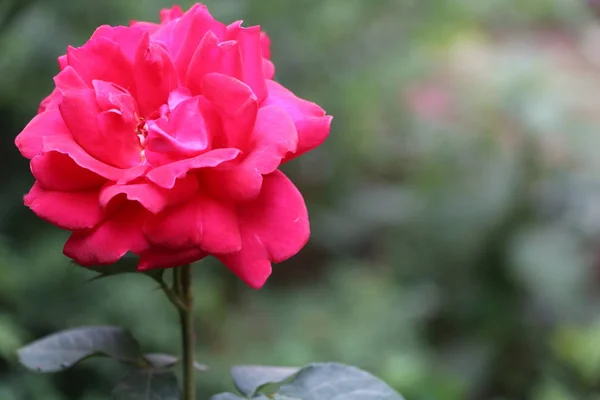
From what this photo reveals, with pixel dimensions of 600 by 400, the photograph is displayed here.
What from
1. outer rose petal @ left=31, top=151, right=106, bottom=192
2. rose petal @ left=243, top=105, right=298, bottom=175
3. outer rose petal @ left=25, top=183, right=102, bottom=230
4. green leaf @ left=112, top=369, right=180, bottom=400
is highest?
rose petal @ left=243, top=105, right=298, bottom=175

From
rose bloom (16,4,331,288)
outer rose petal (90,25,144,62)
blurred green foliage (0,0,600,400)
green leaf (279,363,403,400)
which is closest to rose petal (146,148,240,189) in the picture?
rose bloom (16,4,331,288)

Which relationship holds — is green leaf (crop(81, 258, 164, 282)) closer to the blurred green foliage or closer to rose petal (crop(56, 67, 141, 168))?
rose petal (crop(56, 67, 141, 168))

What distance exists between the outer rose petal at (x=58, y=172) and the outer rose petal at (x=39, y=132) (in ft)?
0.05

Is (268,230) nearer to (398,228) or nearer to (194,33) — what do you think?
(194,33)

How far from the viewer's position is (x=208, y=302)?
1.40m

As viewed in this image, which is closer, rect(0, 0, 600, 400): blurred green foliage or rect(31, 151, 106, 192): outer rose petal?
rect(31, 151, 106, 192): outer rose petal

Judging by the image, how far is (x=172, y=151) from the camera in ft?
1.37

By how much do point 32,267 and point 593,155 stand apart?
46.5 inches

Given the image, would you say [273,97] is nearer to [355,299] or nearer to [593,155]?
[355,299]

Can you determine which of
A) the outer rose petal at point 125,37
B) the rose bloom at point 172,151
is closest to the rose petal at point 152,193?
the rose bloom at point 172,151

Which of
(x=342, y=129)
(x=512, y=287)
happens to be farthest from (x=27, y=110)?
(x=512, y=287)

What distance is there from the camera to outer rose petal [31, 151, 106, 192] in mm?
413

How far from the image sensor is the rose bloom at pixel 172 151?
1.33 ft

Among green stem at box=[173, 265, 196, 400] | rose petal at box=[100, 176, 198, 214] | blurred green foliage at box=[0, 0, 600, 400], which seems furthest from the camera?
blurred green foliage at box=[0, 0, 600, 400]
